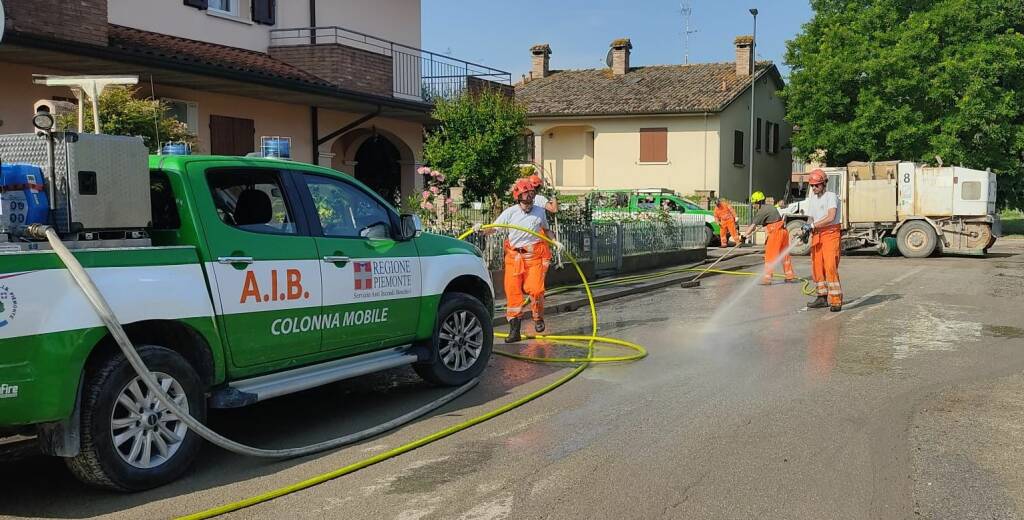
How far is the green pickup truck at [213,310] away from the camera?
4.32 metres

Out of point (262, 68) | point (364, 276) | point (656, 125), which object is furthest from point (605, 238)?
point (656, 125)

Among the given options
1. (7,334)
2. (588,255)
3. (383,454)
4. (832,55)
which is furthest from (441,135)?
(832,55)

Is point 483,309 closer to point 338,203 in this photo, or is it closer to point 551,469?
point 338,203

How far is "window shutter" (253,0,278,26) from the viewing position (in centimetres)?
Answer: 1514

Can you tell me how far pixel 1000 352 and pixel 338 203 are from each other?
7059 mm

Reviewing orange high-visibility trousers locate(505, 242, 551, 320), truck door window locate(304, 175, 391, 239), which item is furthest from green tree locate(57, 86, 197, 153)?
orange high-visibility trousers locate(505, 242, 551, 320)

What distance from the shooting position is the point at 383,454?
544cm

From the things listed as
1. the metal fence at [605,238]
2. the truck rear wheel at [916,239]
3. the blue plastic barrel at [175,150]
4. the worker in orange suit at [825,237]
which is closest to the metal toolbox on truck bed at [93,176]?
the blue plastic barrel at [175,150]

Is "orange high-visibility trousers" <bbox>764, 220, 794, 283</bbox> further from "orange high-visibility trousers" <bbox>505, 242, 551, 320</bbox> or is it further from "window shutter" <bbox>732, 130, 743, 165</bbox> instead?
"window shutter" <bbox>732, 130, 743, 165</bbox>

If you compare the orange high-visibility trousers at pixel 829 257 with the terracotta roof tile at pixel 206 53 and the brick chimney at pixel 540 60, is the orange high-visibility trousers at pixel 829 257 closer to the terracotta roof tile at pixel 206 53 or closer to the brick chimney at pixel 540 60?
the terracotta roof tile at pixel 206 53

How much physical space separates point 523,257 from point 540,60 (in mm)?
33939

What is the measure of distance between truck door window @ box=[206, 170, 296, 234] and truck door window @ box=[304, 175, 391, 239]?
27 centimetres

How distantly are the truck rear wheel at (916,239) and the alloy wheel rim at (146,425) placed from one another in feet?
73.1

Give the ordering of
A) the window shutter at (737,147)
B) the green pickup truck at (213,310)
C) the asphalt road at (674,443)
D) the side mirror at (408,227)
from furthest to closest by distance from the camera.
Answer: the window shutter at (737,147) → the side mirror at (408,227) → the asphalt road at (674,443) → the green pickup truck at (213,310)
